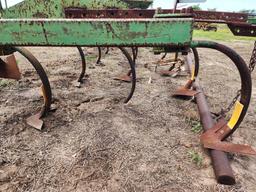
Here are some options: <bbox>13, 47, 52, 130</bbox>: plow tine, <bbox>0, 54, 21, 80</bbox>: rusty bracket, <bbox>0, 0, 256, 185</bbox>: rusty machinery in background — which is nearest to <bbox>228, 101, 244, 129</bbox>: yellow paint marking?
<bbox>0, 0, 256, 185</bbox>: rusty machinery in background

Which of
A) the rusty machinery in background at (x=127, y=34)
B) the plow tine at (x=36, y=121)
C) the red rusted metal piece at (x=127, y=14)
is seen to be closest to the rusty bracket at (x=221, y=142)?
the rusty machinery in background at (x=127, y=34)

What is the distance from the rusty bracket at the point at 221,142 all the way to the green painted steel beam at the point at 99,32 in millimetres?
1210

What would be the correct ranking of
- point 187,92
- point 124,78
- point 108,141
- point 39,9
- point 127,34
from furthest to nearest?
point 124,78
point 187,92
point 39,9
point 108,141
point 127,34

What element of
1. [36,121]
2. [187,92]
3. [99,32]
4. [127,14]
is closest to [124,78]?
[187,92]

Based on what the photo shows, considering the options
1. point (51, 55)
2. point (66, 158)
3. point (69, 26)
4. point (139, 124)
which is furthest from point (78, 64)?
point (69, 26)

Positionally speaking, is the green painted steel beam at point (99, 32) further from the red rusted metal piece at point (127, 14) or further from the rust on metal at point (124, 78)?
the rust on metal at point (124, 78)

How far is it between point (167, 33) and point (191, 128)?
1.63 metres

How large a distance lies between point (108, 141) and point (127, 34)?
1.20 m

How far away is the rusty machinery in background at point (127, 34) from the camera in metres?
1.74

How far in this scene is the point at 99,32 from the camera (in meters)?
1.77

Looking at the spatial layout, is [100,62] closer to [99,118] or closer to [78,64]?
[78,64]

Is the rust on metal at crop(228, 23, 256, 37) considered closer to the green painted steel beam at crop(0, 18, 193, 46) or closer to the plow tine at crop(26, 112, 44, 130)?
the green painted steel beam at crop(0, 18, 193, 46)

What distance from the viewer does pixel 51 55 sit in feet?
21.5

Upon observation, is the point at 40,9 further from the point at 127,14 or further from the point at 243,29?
the point at 243,29
